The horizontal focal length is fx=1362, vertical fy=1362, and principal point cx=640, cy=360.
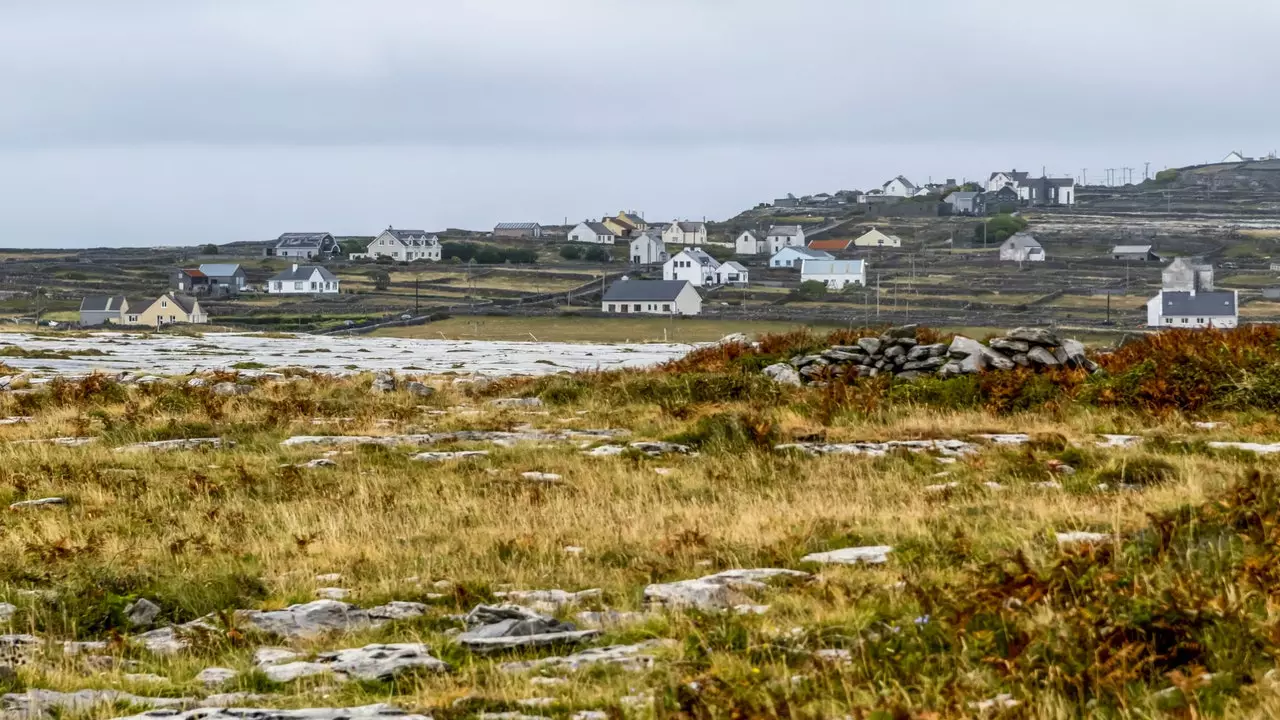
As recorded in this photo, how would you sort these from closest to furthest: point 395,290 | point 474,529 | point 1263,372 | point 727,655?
point 727,655 < point 474,529 < point 1263,372 < point 395,290

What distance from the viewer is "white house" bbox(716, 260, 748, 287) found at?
189 m

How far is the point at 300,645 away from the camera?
28.7 ft

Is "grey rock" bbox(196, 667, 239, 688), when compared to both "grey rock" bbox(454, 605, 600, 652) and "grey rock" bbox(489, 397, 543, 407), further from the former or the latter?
"grey rock" bbox(489, 397, 543, 407)

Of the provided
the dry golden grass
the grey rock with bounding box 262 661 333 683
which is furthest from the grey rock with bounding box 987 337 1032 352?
the grey rock with bounding box 262 661 333 683

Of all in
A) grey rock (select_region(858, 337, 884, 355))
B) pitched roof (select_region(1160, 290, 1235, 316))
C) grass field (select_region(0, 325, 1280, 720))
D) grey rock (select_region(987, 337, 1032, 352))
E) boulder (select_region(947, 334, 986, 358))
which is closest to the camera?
grass field (select_region(0, 325, 1280, 720))

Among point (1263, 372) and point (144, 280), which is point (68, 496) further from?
point (144, 280)

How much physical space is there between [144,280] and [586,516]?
171m

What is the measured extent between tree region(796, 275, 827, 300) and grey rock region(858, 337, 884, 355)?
5094 inches

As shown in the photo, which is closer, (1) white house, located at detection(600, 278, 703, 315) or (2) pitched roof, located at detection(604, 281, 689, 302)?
(1) white house, located at detection(600, 278, 703, 315)

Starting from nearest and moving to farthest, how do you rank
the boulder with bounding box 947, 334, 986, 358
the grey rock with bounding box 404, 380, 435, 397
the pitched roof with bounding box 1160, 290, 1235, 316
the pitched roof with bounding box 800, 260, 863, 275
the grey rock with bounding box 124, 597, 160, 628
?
the grey rock with bounding box 124, 597, 160, 628, the boulder with bounding box 947, 334, 986, 358, the grey rock with bounding box 404, 380, 435, 397, the pitched roof with bounding box 1160, 290, 1235, 316, the pitched roof with bounding box 800, 260, 863, 275

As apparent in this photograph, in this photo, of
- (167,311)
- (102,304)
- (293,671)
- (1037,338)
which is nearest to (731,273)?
(167,311)

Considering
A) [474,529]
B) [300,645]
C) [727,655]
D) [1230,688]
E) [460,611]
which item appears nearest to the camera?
[1230,688]

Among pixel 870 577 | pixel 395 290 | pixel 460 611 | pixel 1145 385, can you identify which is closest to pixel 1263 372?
pixel 1145 385

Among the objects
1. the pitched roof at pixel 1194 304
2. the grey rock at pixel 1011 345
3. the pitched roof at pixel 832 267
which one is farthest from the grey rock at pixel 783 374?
the pitched roof at pixel 832 267
